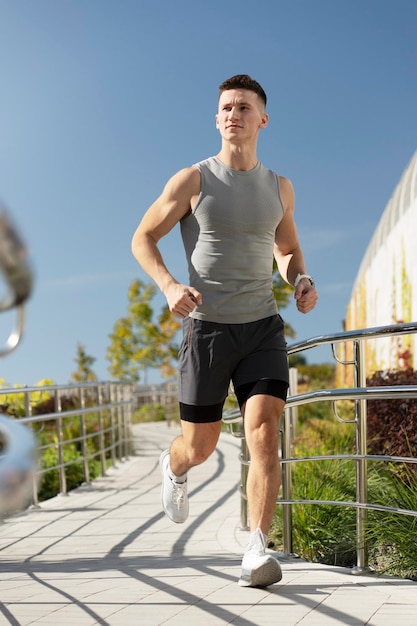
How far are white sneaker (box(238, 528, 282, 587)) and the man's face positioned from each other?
1.71 metres

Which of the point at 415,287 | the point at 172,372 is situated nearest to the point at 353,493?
the point at 415,287

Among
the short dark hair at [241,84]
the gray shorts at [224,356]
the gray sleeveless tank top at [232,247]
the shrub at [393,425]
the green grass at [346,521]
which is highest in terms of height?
the short dark hair at [241,84]

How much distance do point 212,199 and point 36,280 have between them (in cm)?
309

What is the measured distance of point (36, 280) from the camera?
658mm

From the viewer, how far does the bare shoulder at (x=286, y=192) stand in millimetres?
3898

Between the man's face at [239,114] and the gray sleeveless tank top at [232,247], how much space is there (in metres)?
0.17

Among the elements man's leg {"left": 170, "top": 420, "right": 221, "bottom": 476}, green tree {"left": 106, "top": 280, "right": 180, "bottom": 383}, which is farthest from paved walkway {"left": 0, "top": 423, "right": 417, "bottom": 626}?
green tree {"left": 106, "top": 280, "right": 180, "bottom": 383}

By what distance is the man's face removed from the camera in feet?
12.3

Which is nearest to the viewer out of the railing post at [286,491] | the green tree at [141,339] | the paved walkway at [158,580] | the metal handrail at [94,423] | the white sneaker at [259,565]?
the paved walkway at [158,580]

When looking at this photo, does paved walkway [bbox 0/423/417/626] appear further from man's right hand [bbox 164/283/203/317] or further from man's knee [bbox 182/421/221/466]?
man's right hand [bbox 164/283/203/317]

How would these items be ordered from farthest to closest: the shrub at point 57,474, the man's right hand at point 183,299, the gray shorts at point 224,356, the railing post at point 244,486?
the shrub at point 57,474
the railing post at point 244,486
the gray shorts at point 224,356
the man's right hand at point 183,299

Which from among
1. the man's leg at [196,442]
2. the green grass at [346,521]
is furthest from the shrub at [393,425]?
the man's leg at [196,442]

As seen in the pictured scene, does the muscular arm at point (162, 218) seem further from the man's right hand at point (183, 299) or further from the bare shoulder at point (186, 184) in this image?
the man's right hand at point (183, 299)

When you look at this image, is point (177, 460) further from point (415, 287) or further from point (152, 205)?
point (415, 287)
